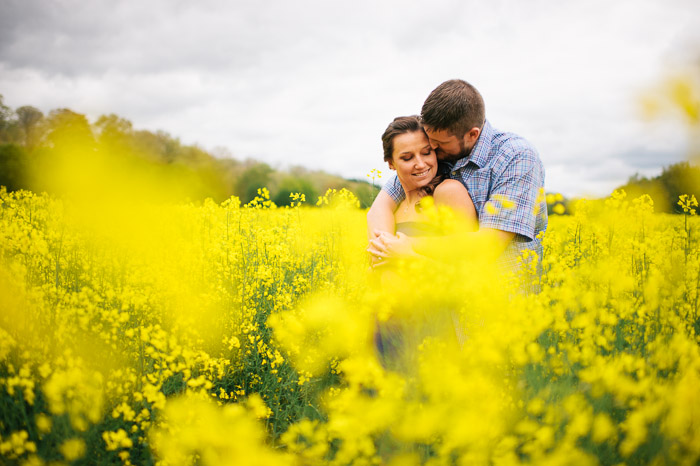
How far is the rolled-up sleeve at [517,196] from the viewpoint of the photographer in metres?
2.76

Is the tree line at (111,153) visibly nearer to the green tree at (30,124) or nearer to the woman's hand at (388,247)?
the green tree at (30,124)

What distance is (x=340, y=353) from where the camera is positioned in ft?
10.9

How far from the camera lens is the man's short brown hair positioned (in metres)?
2.85

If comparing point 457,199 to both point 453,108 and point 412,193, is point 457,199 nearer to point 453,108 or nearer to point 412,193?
point 412,193

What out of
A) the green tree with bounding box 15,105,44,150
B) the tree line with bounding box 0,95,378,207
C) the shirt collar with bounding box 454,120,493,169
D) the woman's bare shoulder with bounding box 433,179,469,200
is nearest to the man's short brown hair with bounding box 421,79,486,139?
the shirt collar with bounding box 454,120,493,169

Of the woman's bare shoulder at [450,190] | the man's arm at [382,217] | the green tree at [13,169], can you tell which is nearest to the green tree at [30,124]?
the green tree at [13,169]

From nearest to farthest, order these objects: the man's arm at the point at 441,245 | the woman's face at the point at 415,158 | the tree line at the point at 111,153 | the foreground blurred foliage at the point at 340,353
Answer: the foreground blurred foliage at the point at 340,353, the man's arm at the point at 441,245, the woman's face at the point at 415,158, the tree line at the point at 111,153

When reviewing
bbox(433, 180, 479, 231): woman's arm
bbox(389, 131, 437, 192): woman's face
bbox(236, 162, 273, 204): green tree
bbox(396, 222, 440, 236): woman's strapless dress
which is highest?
bbox(236, 162, 273, 204): green tree

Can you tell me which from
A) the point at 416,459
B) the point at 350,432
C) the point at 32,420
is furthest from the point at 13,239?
the point at 416,459

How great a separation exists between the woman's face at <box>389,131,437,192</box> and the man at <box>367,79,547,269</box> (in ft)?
0.29

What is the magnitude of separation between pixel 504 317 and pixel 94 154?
14.7 feet

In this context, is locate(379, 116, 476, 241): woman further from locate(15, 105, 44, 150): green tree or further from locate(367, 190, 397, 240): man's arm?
locate(15, 105, 44, 150): green tree

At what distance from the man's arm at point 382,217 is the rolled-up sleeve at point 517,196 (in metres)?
0.73

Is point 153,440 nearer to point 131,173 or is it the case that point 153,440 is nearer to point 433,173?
point 433,173
